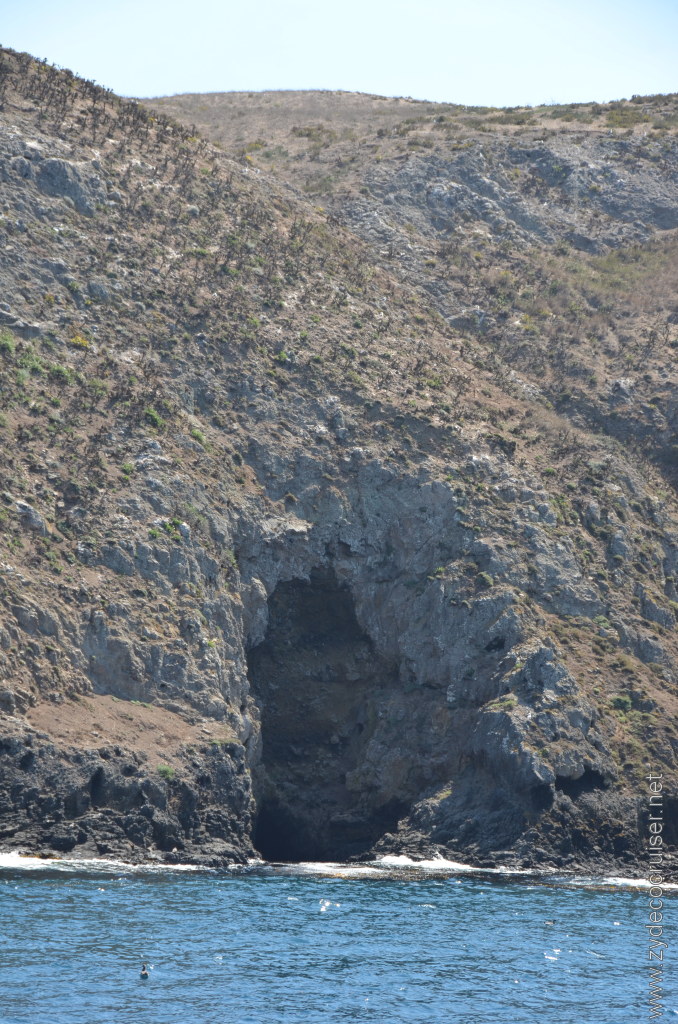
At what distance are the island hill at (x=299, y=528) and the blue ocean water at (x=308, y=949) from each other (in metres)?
4.65

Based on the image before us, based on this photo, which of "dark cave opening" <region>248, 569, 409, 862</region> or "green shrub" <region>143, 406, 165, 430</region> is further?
"green shrub" <region>143, 406, 165, 430</region>

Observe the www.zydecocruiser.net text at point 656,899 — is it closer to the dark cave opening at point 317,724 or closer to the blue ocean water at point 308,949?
the blue ocean water at point 308,949

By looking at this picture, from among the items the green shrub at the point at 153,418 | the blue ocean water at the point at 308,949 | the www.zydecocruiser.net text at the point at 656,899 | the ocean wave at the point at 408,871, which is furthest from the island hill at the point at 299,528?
the blue ocean water at the point at 308,949

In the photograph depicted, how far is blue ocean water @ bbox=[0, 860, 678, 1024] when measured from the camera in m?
28.7

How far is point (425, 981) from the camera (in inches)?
1271

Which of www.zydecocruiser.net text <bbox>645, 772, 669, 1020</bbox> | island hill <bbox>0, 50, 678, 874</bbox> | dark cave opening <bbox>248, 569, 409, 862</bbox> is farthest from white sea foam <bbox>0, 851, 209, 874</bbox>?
www.zydecocruiser.net text <bbox>645, 772, 669, 1020</bbox>

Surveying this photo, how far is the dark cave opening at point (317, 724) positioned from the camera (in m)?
53.8

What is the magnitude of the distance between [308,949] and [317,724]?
73.6 ft

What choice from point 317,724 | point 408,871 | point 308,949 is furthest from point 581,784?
point 308,949

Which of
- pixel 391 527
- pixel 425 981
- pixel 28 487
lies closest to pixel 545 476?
pixel 391 527

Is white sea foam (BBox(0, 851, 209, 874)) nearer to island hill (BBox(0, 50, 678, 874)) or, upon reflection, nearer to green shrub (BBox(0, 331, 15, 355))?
island hill (BBox(0, 50, 678, 874))

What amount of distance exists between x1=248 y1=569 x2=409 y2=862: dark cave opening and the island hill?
138mm

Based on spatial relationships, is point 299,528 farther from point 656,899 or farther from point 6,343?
point 656,899

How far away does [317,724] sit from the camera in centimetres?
5706
